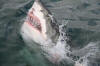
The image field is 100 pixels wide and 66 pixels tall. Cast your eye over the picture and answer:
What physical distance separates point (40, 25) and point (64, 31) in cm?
84

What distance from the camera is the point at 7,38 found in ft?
16.3

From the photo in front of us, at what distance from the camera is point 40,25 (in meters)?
3.79

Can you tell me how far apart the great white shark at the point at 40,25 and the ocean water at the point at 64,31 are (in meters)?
0.26

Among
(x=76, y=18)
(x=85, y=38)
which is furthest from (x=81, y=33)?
(x=76, y=18)

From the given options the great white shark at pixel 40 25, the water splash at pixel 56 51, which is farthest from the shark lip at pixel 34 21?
the water splash at pixel 56 51

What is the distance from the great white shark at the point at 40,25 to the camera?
3779 millimetres

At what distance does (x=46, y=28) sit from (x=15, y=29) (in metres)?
1.72

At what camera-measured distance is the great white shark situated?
3779 millimetres

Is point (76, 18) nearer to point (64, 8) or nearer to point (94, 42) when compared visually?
point (64, 8)

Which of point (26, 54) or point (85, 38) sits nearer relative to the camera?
point (26, 54)

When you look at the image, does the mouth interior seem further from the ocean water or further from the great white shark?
the ocean water

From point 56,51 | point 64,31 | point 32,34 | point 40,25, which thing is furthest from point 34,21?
point 64,31

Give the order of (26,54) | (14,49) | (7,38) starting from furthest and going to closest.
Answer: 1. (7,38)
2. (14,49)
3. (26,54)

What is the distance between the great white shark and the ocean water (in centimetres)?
26
